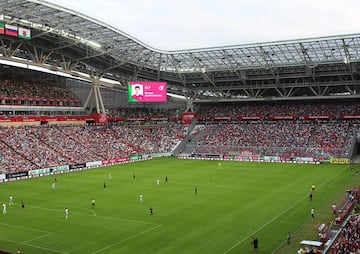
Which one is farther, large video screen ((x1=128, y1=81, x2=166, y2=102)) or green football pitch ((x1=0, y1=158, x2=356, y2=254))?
large video screen ((x1=128, y1=81, x2=166, y2=102))

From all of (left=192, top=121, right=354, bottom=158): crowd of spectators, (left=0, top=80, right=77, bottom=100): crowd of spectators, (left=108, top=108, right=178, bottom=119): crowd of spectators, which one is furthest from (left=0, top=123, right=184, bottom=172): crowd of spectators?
(left=192, top=121, right=354, bottom=158): crowd of spectators

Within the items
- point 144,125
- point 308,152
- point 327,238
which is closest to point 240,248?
point 327,238

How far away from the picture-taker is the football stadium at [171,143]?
100ft

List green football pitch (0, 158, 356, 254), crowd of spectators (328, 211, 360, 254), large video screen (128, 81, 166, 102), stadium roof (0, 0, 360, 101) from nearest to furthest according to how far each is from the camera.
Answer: crowd of spectators (328, 211, 360, 254)
green football pitch (0, 158, 356, 254)
stadium roof (0, 0, 360, 101)
large video screen (128, 81, 166, 102)

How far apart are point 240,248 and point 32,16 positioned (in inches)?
Answer: 1734

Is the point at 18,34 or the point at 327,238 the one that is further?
the point at 18,34

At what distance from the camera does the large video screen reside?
80.1m

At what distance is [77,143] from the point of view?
75.3 m

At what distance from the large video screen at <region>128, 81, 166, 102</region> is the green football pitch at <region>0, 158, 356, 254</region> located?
77.0ft

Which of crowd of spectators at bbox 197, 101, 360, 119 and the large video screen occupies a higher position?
the large video screen

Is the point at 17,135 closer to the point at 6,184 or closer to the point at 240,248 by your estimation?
the point at 6,184

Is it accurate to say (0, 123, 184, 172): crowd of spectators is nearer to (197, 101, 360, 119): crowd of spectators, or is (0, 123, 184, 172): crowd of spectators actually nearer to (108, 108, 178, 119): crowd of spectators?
(108, 108, 178, 119): crowd of spectators

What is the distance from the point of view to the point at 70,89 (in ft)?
294

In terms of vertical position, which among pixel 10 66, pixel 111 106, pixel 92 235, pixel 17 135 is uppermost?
pixel 10 66
